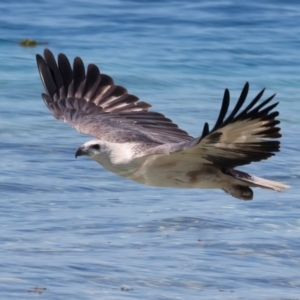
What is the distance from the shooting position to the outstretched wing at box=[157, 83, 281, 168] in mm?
5930

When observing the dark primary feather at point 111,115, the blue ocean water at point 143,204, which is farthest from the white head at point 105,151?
the blue ocean water at point 143,204

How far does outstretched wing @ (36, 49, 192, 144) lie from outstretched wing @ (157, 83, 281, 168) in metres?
1.19

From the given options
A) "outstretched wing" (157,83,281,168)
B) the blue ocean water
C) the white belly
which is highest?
"outstretched wing" (157,83,281,168)

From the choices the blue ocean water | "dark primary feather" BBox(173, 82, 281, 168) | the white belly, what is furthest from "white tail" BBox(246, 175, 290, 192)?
the blue ocean water

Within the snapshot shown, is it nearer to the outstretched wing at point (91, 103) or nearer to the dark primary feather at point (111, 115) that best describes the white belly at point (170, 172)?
the dark primary feather at point (111, 115)

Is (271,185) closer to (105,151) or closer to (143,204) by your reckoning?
(105,151)

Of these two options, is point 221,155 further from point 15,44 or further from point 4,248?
point 15,44

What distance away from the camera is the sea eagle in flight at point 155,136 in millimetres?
6043

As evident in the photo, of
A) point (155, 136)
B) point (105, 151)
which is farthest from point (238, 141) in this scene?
point (155, 136)

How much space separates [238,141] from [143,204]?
9.36ft

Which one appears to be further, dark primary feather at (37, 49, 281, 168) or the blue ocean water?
the blue ocean water

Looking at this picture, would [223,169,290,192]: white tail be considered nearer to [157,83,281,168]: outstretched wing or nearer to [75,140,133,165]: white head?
[157,83,281,168]: outstretched wing

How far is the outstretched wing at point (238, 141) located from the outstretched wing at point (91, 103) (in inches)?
47.0

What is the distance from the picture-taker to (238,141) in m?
6.20
